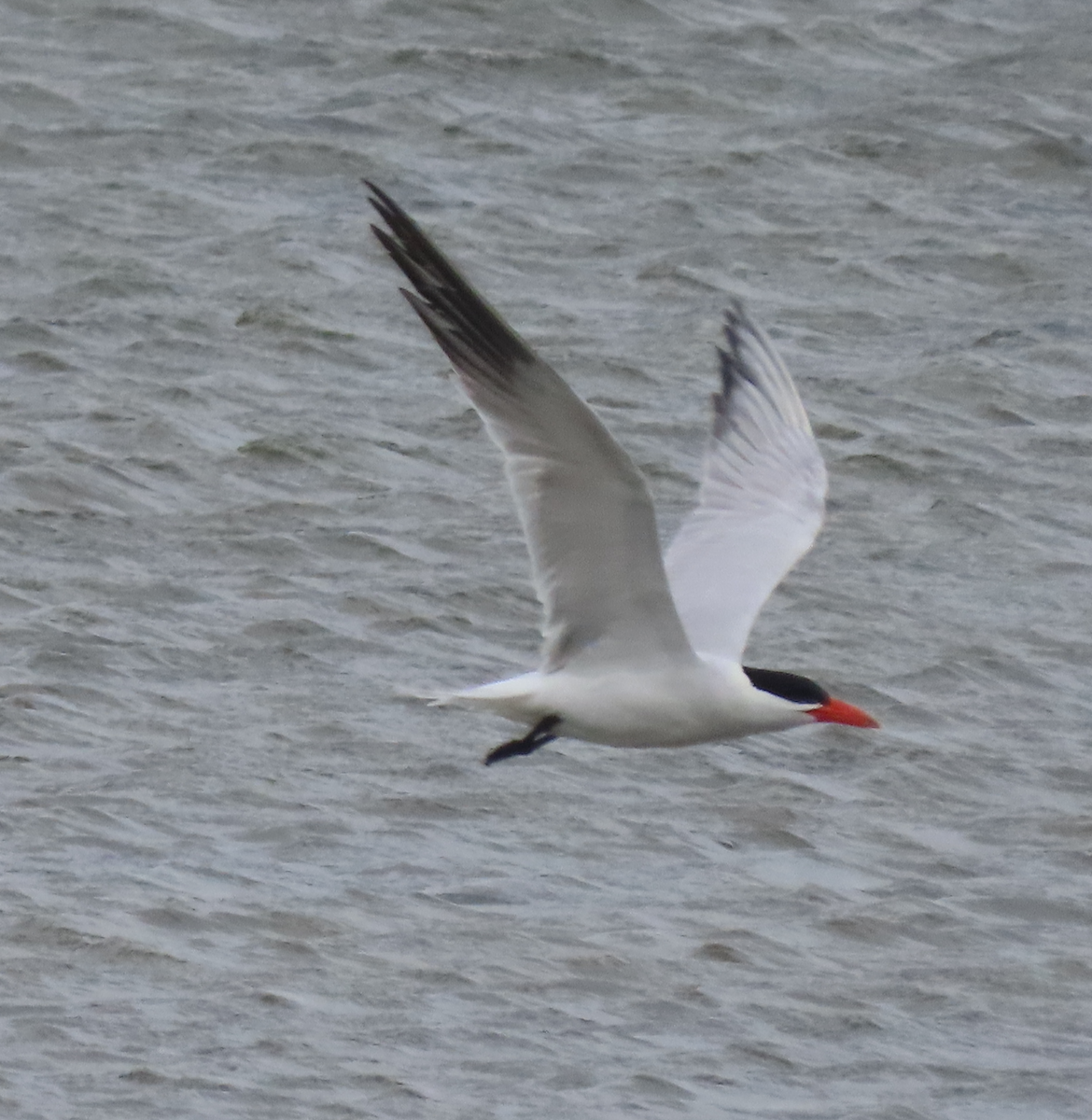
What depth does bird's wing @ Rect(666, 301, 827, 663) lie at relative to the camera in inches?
308

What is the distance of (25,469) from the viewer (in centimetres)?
1147

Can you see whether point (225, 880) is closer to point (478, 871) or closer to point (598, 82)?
point (478, 871)

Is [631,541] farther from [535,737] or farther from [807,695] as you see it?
[807,695]

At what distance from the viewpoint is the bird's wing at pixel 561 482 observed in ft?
20.6

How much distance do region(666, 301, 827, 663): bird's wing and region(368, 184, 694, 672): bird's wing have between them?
27.6 inches

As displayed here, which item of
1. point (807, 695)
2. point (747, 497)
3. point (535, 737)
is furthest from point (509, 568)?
point (535, 737)

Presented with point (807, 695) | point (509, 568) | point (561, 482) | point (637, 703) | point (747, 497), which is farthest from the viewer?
point (509, 568)

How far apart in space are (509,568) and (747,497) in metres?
3.17

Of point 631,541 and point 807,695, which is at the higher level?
point 631,541

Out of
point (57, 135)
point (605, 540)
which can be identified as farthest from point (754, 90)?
point (605, 540)

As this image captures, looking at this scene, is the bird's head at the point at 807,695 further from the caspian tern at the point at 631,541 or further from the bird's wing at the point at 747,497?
the bird's wing at the point at 747,497

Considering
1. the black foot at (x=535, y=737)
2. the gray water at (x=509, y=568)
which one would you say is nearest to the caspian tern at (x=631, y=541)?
the black foot at (x=535, y=737)

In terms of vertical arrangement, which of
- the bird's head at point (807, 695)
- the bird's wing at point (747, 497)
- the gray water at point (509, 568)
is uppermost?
the bird's wing at point (747, 497)

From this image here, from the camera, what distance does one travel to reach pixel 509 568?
37.1 feet
